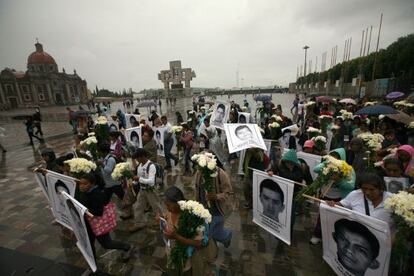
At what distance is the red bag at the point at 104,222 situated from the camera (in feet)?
10.8

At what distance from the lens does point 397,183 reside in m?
3.34

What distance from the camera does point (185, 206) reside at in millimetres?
2285

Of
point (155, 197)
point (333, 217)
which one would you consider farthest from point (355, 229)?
point (155, 197)

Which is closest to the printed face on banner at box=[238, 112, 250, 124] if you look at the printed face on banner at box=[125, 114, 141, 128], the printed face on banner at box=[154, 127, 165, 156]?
the printed face on banner at box=[154, 127, 165, 156]

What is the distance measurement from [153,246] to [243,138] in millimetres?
2837

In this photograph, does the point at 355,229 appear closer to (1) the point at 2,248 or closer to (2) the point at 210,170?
(2) the point at 210,170

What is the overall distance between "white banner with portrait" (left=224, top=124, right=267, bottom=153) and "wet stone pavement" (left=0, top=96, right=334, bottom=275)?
5.93 feet

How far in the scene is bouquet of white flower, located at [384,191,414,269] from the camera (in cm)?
204

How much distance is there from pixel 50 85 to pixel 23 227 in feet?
258

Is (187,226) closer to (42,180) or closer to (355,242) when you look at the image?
(355,242)

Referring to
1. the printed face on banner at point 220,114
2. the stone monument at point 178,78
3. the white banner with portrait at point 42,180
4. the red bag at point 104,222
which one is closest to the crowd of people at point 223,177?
the red bag at point 104,222

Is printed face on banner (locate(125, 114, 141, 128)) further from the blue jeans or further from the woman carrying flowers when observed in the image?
the woman carrying flowers

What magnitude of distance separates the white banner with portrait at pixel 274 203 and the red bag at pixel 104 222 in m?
2.65

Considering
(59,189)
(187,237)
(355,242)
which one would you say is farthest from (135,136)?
(355,242)
